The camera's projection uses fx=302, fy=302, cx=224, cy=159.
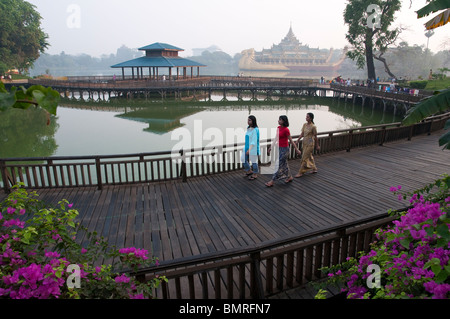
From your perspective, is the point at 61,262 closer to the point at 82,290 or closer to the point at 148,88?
the point at 82,290

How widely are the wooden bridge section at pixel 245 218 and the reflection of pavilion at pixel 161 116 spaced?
15.8 meters

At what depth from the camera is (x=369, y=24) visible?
1348 inches

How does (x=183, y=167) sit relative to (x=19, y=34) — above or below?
below

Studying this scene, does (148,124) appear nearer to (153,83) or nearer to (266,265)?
(153,83)

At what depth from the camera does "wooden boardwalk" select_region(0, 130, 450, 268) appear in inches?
212

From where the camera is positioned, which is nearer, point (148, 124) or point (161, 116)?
point (148, 124)

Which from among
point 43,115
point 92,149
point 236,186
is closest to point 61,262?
point 236,186

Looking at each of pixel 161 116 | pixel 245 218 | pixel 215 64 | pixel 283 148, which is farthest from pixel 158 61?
pixel 215 64

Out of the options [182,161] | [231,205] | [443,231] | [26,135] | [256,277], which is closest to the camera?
[443,231]

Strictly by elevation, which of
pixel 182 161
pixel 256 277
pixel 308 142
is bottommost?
pixel 256 277

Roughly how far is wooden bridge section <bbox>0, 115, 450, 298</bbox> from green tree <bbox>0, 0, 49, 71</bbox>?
46.4 metres

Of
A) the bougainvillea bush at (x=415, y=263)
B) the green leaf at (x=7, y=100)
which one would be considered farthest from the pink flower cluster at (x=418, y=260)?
the green leaf at (x=7, y=100)

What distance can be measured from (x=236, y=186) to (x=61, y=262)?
5.59m

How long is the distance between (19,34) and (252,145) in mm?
53413
